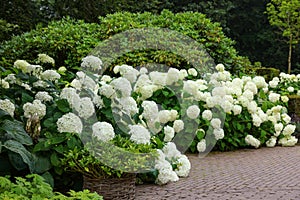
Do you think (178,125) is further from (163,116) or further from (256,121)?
(256,121)

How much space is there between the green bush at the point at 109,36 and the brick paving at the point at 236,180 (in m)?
2.47

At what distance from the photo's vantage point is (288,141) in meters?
6.88

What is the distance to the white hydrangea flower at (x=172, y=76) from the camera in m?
5.66

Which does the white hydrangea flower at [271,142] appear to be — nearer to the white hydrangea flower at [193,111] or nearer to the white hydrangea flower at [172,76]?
the white hydrangea flower at [193,111]

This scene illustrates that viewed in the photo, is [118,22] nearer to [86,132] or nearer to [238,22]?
[86,132]

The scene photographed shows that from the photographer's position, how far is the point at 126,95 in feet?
12.5

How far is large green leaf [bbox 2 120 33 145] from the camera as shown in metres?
3.09

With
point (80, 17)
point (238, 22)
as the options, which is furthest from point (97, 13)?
point (238, 22)

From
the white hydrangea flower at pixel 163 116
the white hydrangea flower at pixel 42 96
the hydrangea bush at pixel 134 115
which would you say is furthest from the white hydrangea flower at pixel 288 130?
the white hydrangea flower at pixel 42 96

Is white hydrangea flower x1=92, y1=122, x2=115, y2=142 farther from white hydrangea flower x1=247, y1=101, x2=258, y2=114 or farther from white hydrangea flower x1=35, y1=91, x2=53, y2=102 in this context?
white hydrangea flower x1=247, y1=101, x2=258, y2=114

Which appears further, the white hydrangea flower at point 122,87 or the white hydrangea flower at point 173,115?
the white hydrangea flower at point 173,115

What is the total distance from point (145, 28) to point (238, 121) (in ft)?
8.92

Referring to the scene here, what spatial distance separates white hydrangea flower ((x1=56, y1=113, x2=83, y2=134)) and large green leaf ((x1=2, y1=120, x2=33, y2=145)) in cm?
25

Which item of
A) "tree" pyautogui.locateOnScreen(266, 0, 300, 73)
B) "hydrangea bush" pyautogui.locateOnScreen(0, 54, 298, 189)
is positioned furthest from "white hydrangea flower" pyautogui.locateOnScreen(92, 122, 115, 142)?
"tree" pyautogui.locateOnScreen(266, 0, 300, 73)
